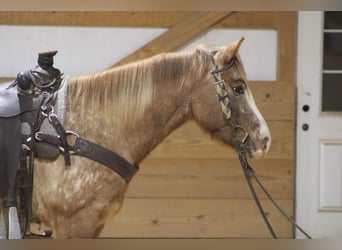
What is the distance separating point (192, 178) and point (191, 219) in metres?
0.18

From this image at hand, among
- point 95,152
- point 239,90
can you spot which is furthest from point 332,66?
point 95,152

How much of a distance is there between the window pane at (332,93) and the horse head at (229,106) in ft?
3.98

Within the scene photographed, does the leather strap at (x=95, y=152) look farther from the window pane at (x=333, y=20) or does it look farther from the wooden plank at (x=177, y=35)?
the window pane at (x=333, y=20)

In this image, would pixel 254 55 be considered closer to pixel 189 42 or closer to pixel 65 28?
pixel 189 42

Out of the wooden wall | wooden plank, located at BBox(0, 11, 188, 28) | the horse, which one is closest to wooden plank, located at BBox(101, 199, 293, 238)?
the wooden wall

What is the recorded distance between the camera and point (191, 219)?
2896 mm

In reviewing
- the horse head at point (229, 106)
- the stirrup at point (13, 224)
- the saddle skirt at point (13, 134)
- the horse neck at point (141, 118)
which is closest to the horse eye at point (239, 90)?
the horse head at point (229, 106)

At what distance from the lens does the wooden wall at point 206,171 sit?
2832 mm

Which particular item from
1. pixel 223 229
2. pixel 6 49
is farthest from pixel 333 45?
pixel 6 49

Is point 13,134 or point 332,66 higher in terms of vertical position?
point 332,66

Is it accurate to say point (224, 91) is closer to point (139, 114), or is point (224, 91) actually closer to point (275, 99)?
point (139, 114)

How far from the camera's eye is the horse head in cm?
175

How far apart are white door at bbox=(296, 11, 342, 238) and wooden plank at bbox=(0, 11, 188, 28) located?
0.63 meters

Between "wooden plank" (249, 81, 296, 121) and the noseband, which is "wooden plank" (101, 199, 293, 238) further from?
the noseband
